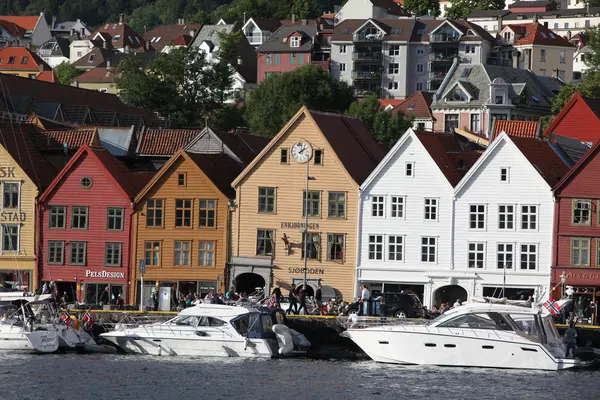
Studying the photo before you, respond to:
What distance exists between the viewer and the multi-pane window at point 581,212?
74.9 metres

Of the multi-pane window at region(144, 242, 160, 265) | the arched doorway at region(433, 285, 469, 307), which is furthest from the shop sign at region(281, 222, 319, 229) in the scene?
the arched doorway at region(433, 285, 469, 307)

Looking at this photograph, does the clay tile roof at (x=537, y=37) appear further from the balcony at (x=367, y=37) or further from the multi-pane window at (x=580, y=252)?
the multi-pane window at (x=580, y=252)

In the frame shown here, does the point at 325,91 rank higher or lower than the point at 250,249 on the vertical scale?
higher

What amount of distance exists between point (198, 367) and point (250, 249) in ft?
63.3

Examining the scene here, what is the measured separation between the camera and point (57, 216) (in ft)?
273

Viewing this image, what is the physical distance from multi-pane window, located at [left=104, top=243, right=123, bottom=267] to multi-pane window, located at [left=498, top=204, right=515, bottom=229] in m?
19.9

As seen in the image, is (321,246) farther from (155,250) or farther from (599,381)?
(599,381)

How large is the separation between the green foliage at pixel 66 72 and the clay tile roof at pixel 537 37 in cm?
5228

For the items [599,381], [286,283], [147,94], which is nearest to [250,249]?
[286,283]

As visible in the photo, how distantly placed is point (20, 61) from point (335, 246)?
11670 cm

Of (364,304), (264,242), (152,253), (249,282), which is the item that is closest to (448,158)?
(264,242)

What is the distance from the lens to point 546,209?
75.8m

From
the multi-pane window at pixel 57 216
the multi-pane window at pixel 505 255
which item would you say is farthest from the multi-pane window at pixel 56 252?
the multi-pane window at pixel 505 255

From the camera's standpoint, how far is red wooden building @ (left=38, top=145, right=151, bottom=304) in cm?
8244
